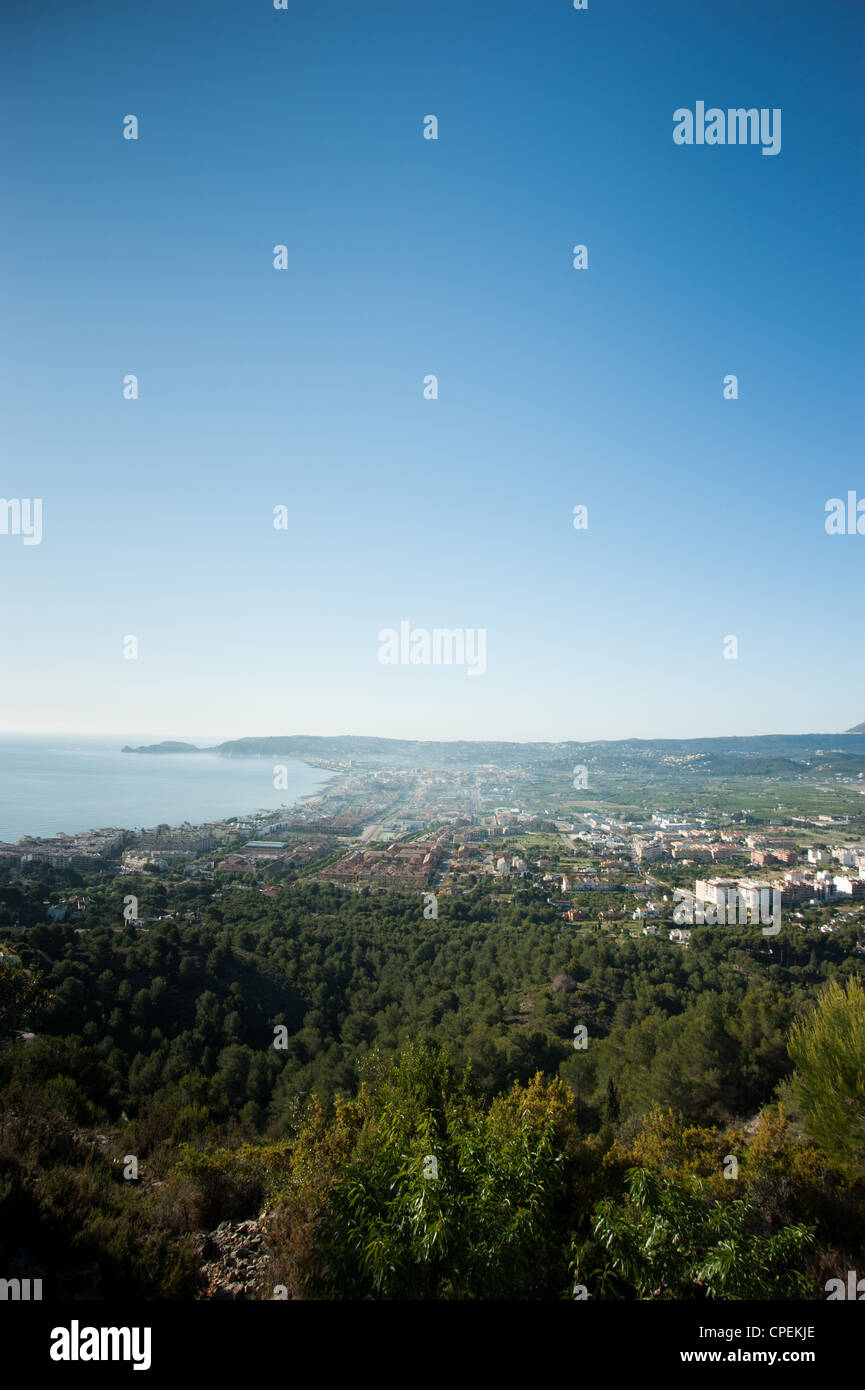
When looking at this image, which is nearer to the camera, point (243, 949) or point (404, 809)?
point (243, 949)

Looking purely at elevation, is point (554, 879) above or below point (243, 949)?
below

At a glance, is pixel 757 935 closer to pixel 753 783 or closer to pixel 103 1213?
pixel 103 1213

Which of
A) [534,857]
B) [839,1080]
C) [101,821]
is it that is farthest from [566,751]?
[839,1080]

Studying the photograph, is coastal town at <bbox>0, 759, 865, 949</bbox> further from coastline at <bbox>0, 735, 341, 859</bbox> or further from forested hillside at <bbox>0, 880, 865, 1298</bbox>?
forested hillside at <bbox>0, 880, 865, 1298</bbox>

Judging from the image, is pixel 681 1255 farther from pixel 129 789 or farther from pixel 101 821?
pixel 129 789

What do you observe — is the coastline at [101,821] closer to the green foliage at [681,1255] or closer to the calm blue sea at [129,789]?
the calm blue sea at [129,789]

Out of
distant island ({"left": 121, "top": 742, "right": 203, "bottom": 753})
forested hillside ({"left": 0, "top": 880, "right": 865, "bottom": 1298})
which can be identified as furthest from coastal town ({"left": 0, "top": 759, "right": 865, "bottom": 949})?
distant island ({"left": 121, "top": 742, "right": 203, "bottom": 753})

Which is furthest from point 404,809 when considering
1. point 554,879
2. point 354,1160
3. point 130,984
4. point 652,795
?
point 354,1160
